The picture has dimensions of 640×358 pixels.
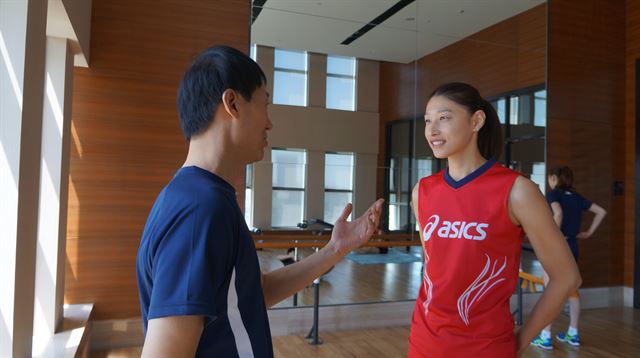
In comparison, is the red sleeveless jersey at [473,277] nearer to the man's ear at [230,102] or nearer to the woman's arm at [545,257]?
the woman's arm at [545,257]

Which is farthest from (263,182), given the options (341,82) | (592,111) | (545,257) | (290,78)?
(592,111)

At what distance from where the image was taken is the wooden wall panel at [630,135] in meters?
5.59

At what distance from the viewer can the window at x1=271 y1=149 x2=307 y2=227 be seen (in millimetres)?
4355

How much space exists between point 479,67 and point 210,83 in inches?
192

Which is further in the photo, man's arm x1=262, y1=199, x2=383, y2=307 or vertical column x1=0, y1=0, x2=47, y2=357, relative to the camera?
vertical column x1=0, y1=0, x2=47, y2=357

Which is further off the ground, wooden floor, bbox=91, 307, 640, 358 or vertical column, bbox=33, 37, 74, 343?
vertical column, bbox=33, 37, 74, 343

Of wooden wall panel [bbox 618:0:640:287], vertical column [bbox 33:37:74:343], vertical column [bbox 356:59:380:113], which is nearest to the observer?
vertical column [bbox 33:37:74:343]

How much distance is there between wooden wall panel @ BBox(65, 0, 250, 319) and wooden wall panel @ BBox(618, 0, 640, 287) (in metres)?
5.19

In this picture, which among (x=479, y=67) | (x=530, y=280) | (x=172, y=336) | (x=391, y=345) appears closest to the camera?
(x=172, y=336)

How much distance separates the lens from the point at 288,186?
14.4 feet

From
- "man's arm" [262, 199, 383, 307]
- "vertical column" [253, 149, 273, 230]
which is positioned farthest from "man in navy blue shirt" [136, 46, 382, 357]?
"vertical column" [253, 149, 273, 230]

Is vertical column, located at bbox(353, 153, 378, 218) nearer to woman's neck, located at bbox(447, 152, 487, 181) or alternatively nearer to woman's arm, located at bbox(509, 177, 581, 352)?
woman's neck, located at bbox(447, 152, 487, 181)

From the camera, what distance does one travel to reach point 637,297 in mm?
5508

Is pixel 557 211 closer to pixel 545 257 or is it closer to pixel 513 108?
pixel 513 108
